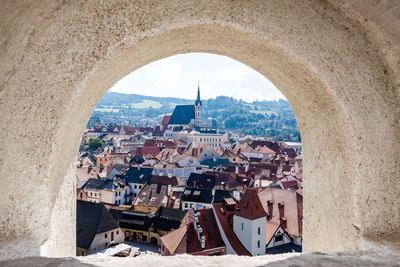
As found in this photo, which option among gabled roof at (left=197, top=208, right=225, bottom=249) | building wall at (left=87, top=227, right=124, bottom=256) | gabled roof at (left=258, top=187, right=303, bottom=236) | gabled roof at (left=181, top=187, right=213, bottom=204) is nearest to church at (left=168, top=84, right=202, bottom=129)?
gabled roof at (left=181, top=187, right=213, bottom=204)

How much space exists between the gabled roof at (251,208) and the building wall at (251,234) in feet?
0.74

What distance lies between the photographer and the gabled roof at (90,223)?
68.9 feet

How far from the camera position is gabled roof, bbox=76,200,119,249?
21.0 meters

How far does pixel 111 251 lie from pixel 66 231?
19.8 metres

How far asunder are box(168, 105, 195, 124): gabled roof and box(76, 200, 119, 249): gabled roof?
81016 millimetres

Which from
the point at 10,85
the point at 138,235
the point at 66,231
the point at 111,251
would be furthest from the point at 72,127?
the point at 138,235

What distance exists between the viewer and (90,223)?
22062mm

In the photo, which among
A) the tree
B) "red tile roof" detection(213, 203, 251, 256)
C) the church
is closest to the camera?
"red tile roof" detection(213, 203, 251, 256)

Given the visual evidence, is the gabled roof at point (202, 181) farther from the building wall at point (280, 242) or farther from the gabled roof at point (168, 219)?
the building wall at point (280, 242)

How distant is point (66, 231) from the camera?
2.06 m

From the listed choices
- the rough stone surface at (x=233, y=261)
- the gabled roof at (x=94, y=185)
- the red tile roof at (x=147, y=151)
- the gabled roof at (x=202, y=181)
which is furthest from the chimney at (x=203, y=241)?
the red tile roof at (x=147, y=151)

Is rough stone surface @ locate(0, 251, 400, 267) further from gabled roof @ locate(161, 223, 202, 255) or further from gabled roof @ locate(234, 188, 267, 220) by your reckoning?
gabled roof @ locate(234, 188, 267, 220)

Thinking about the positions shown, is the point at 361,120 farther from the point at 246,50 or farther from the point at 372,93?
the point at 246,50

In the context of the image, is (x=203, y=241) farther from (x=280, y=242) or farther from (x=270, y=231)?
(x=280, y=242)
